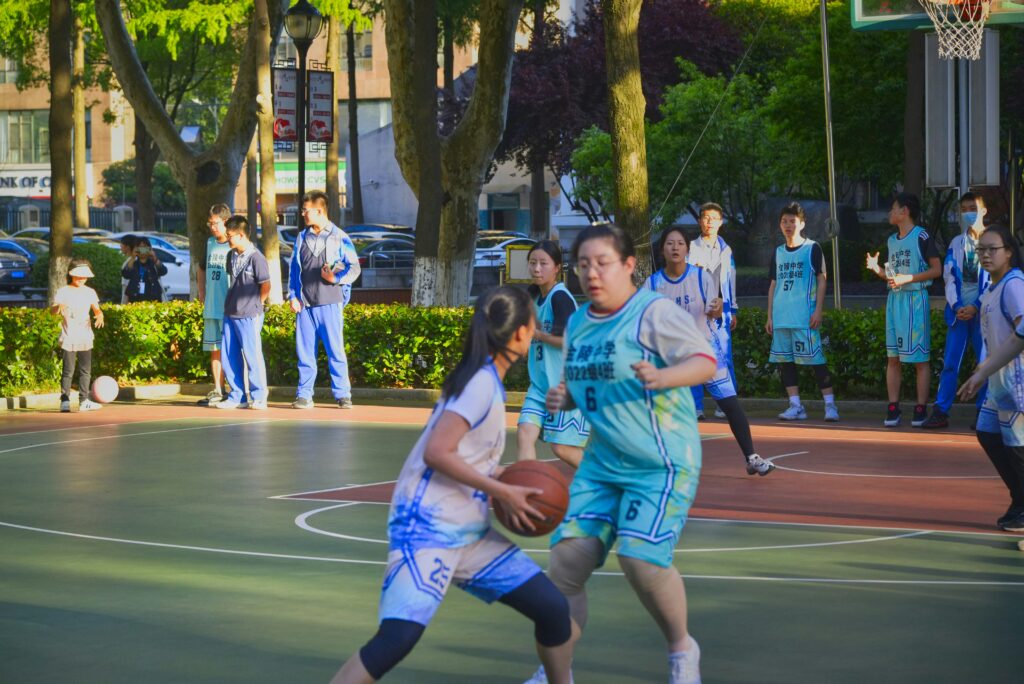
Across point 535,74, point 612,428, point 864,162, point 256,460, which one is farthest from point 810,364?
point 535,74

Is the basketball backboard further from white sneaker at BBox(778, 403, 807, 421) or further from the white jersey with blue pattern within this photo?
the white jersey with blue pattern

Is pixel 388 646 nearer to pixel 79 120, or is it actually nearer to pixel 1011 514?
pixel 1011 514

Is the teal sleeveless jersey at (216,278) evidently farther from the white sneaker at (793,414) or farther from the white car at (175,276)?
the white car at (175,276)

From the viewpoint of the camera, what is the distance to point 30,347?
1800 cm

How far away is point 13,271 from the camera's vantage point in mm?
38469

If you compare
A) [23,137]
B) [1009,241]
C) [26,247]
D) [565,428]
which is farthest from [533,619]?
[23,137]

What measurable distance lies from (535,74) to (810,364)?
33.7 meters

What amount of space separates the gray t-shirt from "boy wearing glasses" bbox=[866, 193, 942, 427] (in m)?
6.20

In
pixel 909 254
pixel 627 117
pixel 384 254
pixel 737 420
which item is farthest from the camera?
pixel 384 254

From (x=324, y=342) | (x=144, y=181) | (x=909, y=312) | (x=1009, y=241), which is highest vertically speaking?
(x=144, y=181)

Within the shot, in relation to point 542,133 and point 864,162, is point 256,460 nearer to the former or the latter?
point 864,162

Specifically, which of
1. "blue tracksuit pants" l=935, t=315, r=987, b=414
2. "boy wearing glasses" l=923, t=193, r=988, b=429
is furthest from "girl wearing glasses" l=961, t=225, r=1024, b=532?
"blue tracksuit pants" l=935, t=315, r=987, b=414

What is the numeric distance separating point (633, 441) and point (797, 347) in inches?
403

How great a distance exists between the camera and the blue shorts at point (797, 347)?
1546cm
